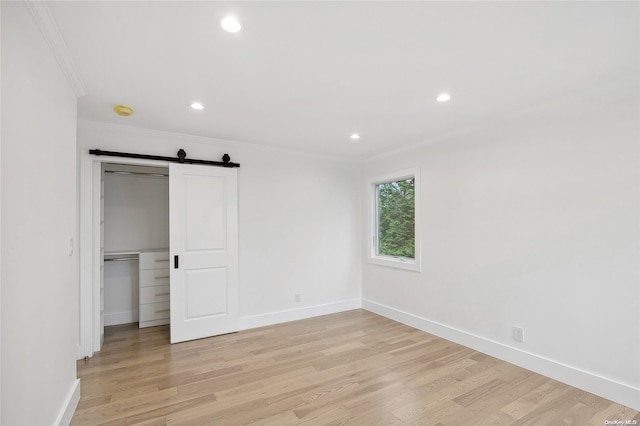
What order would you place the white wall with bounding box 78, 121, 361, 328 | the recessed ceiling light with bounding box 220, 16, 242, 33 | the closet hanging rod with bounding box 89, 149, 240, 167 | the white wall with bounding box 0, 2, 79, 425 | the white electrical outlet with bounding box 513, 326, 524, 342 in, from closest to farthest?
1. the white wall with bounding box 0, 2, 79, 425
2. the recessed ceiling light with bounding box 220, 16, 242, 33
3. the white electrical outlet with bounding box 513, 326, 524, 342
4. the closet hanging rod with bounding box 89, 149, 240, 167
5. the white wall with bounding box 78, 121, 361, 328

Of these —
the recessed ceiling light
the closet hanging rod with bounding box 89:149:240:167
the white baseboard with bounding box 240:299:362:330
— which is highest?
the recessed ceiling light

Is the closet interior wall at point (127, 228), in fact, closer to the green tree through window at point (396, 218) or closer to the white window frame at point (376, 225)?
the white window frame at point (376, 225)

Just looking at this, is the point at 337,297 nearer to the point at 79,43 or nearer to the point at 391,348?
the point at 391,348

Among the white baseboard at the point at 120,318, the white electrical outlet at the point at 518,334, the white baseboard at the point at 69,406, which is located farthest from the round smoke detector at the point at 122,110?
the white electrical outlet at the point at 518,334

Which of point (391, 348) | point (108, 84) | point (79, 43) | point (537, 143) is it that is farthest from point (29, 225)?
point (537, 143)

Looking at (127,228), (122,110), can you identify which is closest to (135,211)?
(127,228)

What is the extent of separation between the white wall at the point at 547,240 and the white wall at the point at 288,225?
4.60 feet

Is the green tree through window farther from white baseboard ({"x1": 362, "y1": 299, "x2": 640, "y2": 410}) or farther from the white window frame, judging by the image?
white baseboard ({"x1": 362, "y1": 299, "x2": 640, "y2": 410})

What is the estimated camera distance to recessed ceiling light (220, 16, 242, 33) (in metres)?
1.64

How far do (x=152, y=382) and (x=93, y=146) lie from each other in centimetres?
249

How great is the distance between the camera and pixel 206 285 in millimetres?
3781

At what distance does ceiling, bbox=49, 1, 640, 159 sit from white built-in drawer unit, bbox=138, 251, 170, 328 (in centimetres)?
190

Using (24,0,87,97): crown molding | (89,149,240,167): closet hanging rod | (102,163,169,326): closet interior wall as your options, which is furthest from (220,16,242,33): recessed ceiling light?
(102,163,169,326): closet interior wall

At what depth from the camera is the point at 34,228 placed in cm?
157
